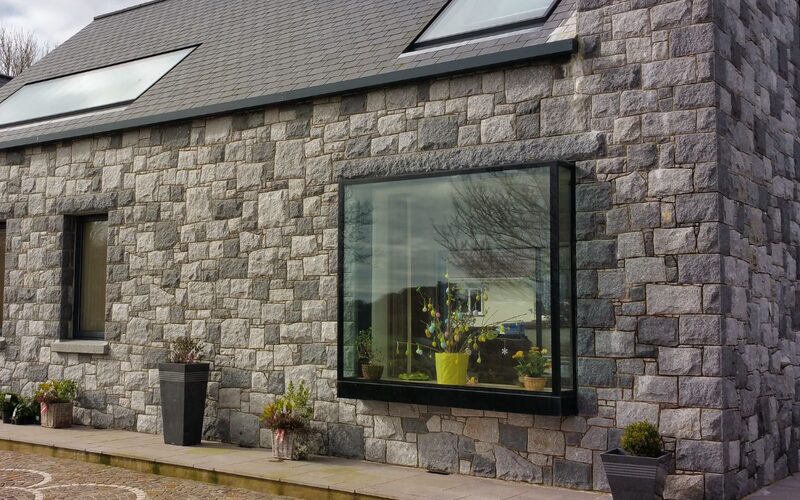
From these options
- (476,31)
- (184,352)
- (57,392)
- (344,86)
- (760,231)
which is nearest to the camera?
(760,231)

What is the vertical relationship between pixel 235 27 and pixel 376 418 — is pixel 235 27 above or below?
above

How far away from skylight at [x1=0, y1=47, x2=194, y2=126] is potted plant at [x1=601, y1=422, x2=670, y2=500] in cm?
849

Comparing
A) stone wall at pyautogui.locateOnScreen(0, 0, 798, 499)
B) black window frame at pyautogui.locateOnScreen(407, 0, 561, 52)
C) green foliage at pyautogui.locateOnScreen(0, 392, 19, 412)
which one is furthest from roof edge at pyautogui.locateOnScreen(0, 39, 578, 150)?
green foliage at pyautogui.locateOnScreen(0, 392, 19, 412)

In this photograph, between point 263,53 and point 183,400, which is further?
point 263,53

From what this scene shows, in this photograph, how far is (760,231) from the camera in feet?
26.5

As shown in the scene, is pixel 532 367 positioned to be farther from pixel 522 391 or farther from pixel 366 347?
pixel 366 347

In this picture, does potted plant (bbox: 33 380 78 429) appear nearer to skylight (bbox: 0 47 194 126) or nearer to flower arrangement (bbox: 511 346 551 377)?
skylight (bbox: 0 47 194 126)

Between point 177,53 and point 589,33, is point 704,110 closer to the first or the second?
point 589,33

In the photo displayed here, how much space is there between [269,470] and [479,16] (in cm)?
519

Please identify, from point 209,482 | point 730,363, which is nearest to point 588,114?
point 730,363

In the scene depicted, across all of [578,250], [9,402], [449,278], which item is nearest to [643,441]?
[578,250]

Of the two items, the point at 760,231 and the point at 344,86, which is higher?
the point at 344,86

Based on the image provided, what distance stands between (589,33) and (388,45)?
302cm

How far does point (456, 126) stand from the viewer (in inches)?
339
